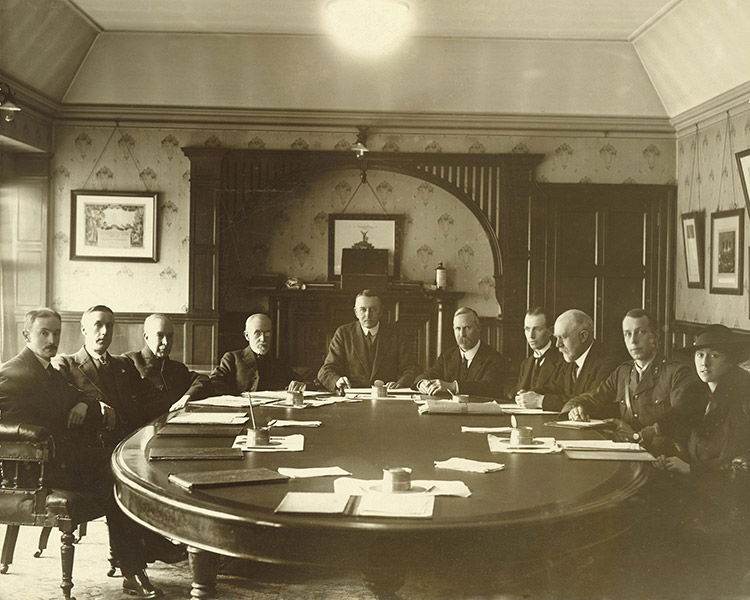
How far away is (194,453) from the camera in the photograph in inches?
110

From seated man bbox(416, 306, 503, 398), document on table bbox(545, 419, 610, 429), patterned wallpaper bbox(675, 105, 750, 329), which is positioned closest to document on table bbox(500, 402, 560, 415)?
document on table bbox(545, 419, 610, 429)

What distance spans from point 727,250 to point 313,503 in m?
5.22

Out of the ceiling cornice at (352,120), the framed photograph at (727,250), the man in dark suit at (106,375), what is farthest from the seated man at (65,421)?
the framed photograph at (727,250)

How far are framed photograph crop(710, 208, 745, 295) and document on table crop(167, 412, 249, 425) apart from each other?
418cm

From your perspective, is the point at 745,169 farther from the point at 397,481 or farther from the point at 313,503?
the point at 313,503

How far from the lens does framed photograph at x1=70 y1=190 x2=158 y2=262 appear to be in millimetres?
7809

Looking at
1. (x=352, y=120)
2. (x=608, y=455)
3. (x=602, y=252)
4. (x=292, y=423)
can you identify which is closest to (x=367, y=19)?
(x=292, y=423)

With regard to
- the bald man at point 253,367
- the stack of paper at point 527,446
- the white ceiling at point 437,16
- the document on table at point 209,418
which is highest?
the white ceiling at point 437,16

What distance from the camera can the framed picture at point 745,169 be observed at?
5.89m

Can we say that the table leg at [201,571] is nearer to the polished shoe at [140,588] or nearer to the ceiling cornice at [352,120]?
the polished shoe at [140,588]

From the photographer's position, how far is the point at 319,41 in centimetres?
728

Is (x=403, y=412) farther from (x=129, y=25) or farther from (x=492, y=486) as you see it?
(x=129, y=25)

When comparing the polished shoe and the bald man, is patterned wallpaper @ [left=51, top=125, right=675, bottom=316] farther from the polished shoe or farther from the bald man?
the polished shoe

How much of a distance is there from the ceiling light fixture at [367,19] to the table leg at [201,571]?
310cm
